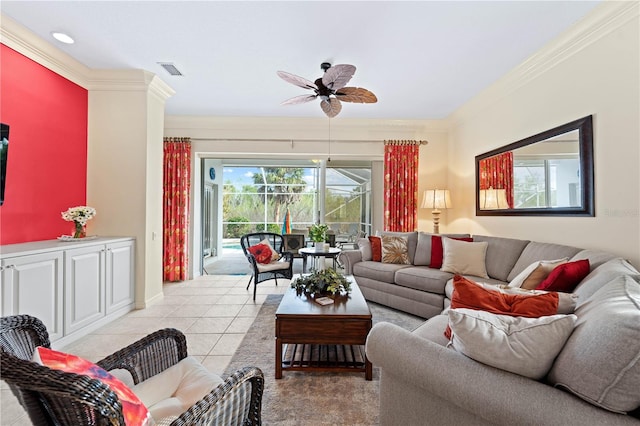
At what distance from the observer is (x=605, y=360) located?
3.04 feet

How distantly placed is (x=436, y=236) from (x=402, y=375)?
2999 mm

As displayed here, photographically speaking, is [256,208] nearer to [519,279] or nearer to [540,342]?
[519,279]

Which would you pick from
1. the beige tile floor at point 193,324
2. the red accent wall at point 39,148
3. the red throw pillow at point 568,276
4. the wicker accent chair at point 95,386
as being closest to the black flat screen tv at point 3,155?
the red accent wall at point 39,148

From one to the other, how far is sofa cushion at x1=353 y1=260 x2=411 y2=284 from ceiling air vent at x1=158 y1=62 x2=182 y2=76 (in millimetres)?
3404

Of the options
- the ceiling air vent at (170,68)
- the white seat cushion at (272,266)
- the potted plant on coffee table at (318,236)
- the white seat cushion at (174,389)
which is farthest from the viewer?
the potted plant on coffee table at (318,236)

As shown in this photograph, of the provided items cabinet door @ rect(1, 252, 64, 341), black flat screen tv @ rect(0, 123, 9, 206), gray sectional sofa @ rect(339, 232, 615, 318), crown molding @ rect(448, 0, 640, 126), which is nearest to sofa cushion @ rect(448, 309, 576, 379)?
gray sectional sofa @ rect(339, 232, 615, 318)

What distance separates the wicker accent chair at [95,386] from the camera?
28.7 inches

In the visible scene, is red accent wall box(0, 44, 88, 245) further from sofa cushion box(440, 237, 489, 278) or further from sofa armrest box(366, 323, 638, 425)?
sofa cushion box(440, 237, 489, 278)

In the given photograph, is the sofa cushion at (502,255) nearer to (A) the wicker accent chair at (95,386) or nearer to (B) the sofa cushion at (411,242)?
(B) the sofa cushion at (411,242)

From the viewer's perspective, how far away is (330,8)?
237 cm

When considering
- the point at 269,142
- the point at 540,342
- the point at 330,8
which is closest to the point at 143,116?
the point at 269,142

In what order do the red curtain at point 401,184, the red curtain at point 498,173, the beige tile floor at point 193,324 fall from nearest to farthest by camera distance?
1. the beige tile floor at point 193,324
2. the red curtain at point 498,173
3. the red curtain at point 401,184

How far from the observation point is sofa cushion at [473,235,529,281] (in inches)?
124

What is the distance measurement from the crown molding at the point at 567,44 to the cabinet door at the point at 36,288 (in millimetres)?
5052
